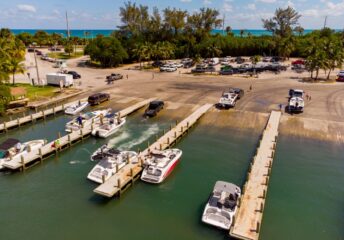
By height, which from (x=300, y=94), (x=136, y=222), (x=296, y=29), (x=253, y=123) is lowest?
(x=136, y=222)

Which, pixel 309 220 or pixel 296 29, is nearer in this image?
pixel 309 220

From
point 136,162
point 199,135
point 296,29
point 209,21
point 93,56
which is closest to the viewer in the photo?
point 136,162

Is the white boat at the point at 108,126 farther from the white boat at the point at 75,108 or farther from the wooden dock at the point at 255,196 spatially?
the wooden dock at the point at 255,196

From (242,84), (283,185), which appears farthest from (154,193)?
(242,84)

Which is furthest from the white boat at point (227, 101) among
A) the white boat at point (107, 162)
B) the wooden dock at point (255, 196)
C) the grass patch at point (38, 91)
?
the grass patch at point (38, 91)

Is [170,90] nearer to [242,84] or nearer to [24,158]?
[242,84]

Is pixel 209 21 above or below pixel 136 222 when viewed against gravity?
above
